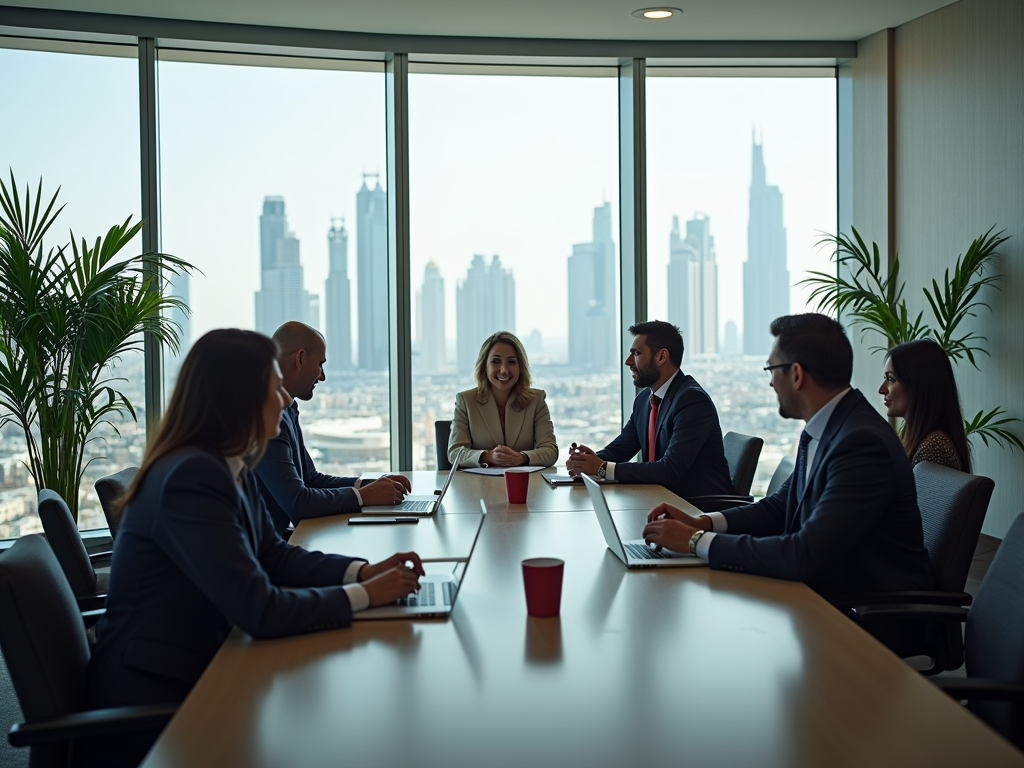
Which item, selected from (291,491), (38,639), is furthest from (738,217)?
(38,639)

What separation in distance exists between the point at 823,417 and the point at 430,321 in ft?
13.1

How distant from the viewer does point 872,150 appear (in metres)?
6.45

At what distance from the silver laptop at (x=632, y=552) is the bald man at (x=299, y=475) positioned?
1.02m

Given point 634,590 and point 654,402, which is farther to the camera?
point 654,402

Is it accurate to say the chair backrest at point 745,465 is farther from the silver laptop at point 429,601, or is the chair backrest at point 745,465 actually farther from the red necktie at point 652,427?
the silver laptop at point 429,601

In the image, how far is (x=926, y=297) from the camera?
6027mm

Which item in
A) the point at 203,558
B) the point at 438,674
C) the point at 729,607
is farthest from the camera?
the point at 729,607

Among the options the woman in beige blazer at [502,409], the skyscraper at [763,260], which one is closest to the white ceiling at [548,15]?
the skyscraper at [763,260]

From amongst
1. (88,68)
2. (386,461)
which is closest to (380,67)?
(88,68)

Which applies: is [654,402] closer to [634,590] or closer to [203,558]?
[634,590]

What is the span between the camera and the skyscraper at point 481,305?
21.0ft

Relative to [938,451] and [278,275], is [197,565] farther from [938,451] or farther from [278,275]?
[278,275]

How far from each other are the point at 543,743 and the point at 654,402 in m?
3.25

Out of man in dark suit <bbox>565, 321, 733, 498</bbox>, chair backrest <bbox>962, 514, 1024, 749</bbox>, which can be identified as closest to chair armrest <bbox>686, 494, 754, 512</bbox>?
man in dark suit <bbox>565, 321, 733, 498</bbox>
